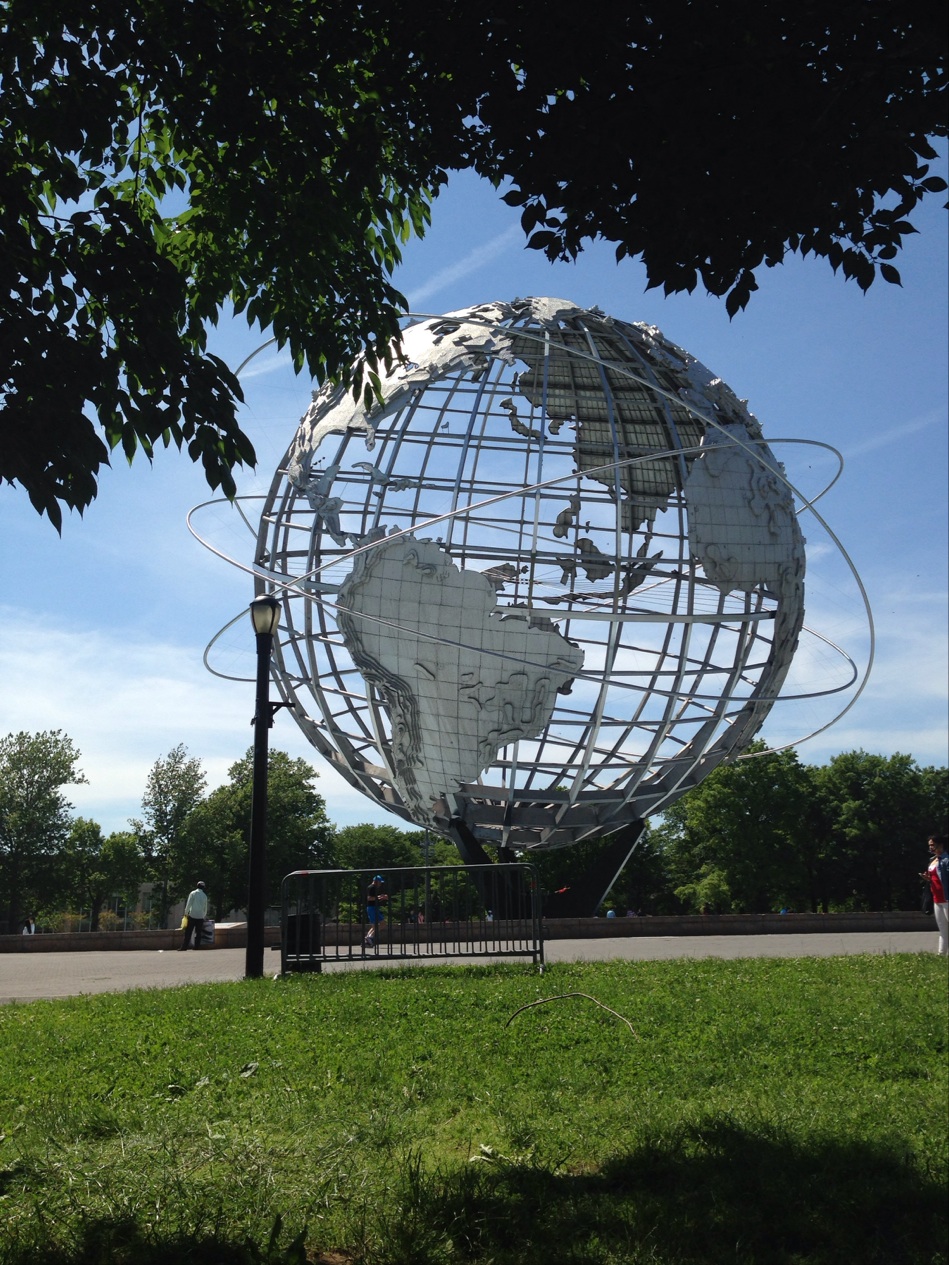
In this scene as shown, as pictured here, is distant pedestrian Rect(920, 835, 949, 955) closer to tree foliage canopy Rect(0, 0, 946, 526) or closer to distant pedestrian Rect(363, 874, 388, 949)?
distant pedestrian Rect(363, 874, 388, 949)

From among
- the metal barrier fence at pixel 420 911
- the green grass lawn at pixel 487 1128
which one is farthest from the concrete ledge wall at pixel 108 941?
the green grass lawn at pixel 487 1128

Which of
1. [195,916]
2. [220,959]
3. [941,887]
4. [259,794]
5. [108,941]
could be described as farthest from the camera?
[108,941]

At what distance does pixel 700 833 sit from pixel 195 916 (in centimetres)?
4104

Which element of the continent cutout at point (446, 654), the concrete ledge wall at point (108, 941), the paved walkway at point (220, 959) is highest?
the continent cutout at point (446, 654)

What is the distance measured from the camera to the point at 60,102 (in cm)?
621

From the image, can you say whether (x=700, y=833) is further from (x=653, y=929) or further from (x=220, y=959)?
(x=220, y=959)

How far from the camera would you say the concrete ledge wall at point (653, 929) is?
795 inches

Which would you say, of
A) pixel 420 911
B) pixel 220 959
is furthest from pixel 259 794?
pixel 220 959

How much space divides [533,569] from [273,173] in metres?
8.89

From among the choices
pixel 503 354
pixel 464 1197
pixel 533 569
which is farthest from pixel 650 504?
pixel 464 1197

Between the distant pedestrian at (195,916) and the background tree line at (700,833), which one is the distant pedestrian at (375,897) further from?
the background tree line at (700,833)

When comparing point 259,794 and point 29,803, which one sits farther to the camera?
point 29,803

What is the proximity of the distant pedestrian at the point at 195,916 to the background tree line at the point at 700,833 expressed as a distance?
3064 centimetres

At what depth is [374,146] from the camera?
6523 mm
